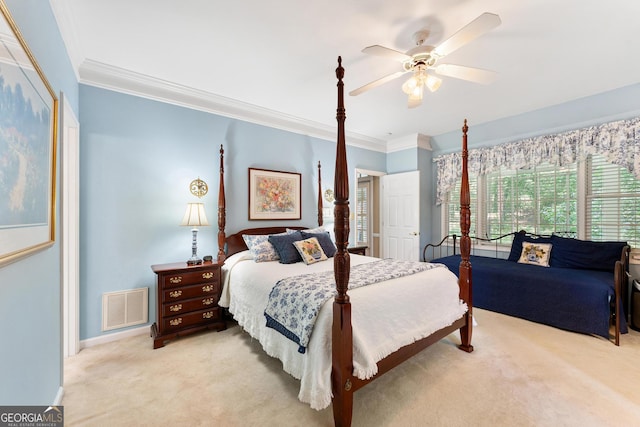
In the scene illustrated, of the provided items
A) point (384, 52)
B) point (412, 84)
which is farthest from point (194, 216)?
point (412, 84)

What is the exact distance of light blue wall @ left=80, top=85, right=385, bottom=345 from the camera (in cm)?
261

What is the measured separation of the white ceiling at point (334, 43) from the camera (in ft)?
6.20

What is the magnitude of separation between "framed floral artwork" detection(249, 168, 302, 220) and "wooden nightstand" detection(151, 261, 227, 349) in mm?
1062

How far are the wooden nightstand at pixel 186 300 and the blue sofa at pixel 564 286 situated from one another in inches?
130

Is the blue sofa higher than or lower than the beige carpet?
higher

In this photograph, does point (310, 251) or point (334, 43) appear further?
point (310, 251)

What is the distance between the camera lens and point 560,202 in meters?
3.78

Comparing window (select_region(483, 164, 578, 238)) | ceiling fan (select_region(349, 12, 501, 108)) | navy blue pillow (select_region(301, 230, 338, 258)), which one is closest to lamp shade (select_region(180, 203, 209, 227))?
navy blue pillow (select_region(301, 230, 338, 258))

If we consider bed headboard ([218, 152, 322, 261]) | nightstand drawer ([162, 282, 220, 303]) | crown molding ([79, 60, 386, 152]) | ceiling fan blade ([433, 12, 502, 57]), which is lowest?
nightstand drawer ([162, 282, 220, 303])

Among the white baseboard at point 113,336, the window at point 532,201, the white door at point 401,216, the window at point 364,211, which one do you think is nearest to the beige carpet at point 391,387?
the white baseboard at point 113,336

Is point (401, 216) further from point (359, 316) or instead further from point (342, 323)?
point (342, 323)

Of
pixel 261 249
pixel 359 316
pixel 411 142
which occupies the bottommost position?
pixel 359 316

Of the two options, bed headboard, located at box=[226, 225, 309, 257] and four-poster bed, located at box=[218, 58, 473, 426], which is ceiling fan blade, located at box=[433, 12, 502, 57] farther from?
bed headboard, located at box=[226, 225, 309, 257]

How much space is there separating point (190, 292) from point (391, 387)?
2.10m
